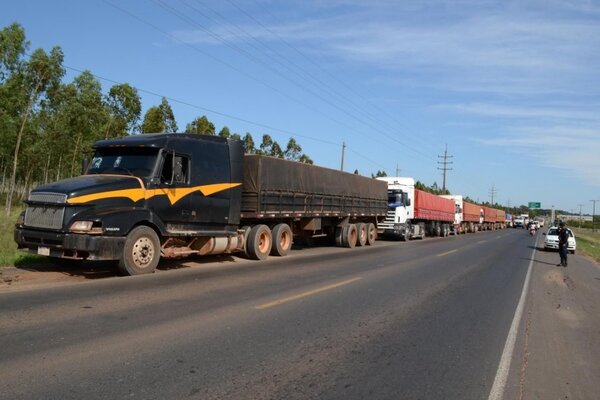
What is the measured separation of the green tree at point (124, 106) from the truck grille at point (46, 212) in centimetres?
2311

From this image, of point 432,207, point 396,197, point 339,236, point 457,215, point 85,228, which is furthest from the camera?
point 457,215

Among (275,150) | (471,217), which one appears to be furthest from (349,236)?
(471,217)

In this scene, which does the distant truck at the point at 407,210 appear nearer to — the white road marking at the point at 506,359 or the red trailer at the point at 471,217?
the red trailer at the point at 471,217

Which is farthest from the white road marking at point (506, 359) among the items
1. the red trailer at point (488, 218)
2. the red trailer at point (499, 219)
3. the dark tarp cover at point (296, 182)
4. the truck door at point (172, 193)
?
the red trailer at point (499, 219)

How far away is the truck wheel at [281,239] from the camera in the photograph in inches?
679

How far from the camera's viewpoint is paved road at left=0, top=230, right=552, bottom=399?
486 centimetres

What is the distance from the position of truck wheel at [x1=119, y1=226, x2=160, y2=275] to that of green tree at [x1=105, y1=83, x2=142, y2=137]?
76.4 feet

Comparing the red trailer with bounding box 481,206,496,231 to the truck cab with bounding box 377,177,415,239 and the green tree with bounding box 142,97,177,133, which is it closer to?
the truck cab with bounding box 377,177,415,239

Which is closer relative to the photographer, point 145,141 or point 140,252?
point 140,252

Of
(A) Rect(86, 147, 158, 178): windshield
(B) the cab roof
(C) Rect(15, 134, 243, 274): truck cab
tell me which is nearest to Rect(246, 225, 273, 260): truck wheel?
(C) Rect(15, 134, 243, 274): truck cab

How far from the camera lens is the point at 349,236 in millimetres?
23219

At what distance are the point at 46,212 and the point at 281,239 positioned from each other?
845 centimetres

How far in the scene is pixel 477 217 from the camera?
62219 mm

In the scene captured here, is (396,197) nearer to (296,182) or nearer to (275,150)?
(296,182)
